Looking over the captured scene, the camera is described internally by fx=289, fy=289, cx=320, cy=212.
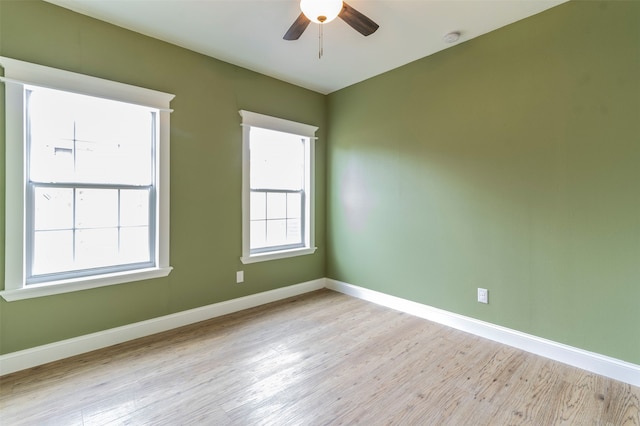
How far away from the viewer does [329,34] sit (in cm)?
268

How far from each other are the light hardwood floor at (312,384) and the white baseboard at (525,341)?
7cm

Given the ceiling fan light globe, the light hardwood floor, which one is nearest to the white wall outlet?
the light hardwood floor

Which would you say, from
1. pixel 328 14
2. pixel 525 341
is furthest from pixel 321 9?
pixel 525 341

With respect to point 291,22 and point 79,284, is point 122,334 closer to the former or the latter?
point 79,284

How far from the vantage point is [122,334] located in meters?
2.58

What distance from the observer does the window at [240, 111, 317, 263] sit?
3.41 metres

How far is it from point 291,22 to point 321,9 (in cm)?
83

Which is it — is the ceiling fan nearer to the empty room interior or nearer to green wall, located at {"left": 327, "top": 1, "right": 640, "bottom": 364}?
the empty room interior

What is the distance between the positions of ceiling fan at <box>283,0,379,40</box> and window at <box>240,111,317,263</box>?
152 cm

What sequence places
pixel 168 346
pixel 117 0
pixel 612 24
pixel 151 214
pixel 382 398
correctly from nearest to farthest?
pixel 382 398 → pixel 612 24 → pixel 117 0 → pixel 168 346 → pixel 151 214

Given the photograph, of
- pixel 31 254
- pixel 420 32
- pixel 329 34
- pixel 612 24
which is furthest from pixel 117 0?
pixel 612 24

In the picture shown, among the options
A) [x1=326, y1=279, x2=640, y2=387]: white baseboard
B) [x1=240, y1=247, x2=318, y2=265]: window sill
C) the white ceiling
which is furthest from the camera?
[x1=240, y1=247, x2=318, y2=265]: window sill

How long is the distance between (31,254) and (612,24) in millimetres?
4607

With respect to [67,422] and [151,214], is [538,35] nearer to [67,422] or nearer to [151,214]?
[151,214]
